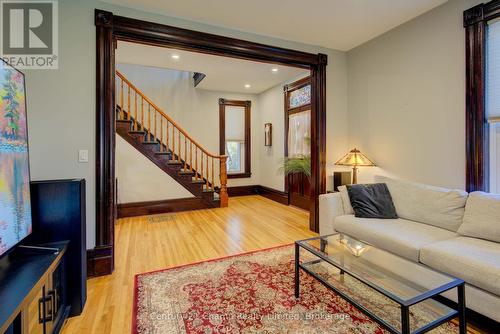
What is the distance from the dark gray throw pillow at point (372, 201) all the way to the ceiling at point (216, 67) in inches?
112

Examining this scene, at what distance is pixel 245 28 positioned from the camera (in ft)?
10.4

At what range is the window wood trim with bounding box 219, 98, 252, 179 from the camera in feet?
21.3

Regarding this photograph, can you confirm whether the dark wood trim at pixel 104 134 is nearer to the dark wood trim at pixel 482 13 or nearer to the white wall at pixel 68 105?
the white wall at pixel 68 105

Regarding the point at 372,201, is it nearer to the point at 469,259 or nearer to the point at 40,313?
the point at 469,259

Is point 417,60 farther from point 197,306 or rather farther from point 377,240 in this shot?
point 197,306

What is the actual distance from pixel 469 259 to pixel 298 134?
3.87 meters

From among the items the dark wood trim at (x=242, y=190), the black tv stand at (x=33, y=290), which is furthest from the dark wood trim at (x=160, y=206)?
the black tv stand at (x=33, y=290)

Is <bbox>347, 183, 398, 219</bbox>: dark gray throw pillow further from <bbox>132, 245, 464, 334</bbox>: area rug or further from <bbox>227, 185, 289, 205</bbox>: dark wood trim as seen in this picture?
<bbox>227, 185, 289, 205</bbox>: dark wood trim

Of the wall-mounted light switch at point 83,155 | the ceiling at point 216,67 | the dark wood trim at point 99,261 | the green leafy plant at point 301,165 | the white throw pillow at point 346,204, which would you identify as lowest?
the dark wood trim at point 99,261

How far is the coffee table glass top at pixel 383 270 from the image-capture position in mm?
1434

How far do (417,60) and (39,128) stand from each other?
13.7 ft

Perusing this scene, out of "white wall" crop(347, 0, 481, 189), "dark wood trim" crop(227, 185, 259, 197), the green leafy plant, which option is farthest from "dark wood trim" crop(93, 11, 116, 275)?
"dark wood trim" crop(227, 185, 259, 197)

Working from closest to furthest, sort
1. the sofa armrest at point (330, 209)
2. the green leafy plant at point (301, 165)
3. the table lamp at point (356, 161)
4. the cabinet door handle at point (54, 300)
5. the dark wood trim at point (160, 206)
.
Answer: the cabinet door handle at point (54, 300) → the sofa armrest at point (330, 209) → the table lamp at point (356, 161) → the green leafy plant at point (301, 165) → the dark wood trim at point (160, 206)

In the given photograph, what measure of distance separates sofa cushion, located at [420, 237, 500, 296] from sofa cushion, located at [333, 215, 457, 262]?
0.09m
